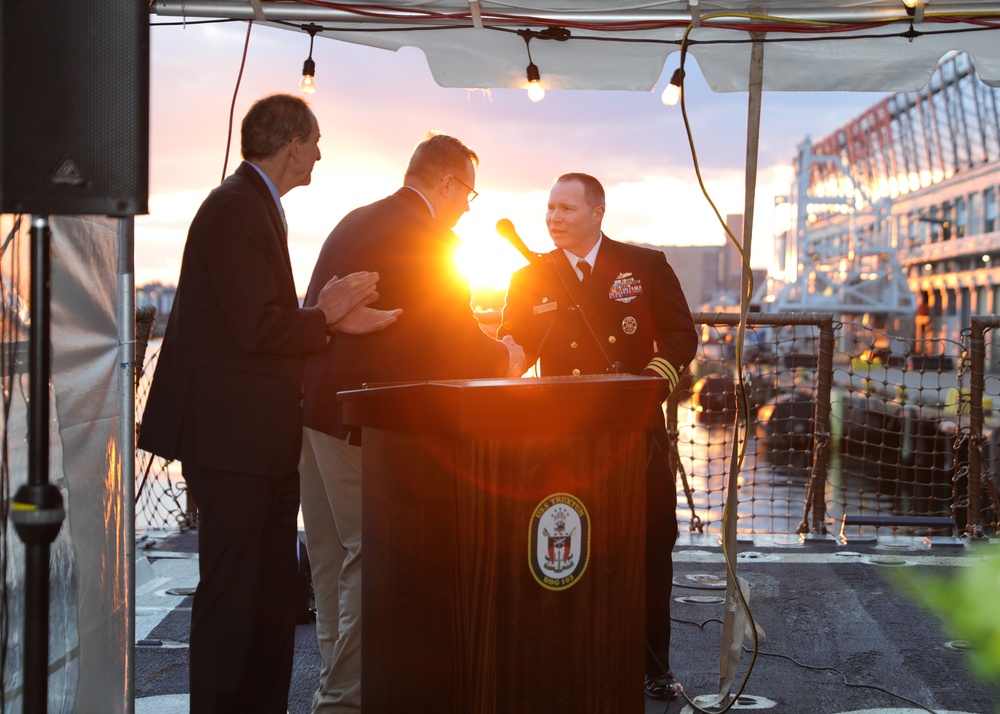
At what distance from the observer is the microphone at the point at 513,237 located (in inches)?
118

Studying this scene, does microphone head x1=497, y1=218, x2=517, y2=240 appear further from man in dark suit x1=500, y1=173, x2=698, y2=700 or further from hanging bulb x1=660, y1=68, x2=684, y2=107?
hanging bulb x1=660, y1=68, x2=684, y2=107

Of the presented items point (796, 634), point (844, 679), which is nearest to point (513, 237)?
point (844, 679)

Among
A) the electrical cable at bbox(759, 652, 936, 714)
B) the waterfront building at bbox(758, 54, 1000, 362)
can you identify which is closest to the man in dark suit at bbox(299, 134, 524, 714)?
the electrical cable at bbox(759, 652, 936, 714)

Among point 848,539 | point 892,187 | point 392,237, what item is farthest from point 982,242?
point 392,237

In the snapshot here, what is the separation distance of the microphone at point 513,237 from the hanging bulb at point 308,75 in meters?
0.92

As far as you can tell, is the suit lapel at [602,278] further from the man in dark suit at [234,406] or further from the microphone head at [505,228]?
the man in dark suit at [234,406]

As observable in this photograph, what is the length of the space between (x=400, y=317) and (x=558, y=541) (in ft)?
3.11

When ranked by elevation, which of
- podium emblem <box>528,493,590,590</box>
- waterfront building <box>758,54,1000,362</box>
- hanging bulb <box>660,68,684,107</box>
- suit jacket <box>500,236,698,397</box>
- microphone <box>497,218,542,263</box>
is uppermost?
waterfront building <box>758,54,1000,362</box>

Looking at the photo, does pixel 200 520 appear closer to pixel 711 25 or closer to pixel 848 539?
pixel 711 25

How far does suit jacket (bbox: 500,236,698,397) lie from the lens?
3.34 metres

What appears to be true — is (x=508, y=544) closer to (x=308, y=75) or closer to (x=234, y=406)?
(x=234, y=406)

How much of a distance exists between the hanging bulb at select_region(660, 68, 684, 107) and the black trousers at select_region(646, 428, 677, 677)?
45.3 inches

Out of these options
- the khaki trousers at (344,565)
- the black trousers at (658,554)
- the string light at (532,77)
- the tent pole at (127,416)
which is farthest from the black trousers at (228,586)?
the string light at (532,77)

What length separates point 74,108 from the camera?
1.87m
